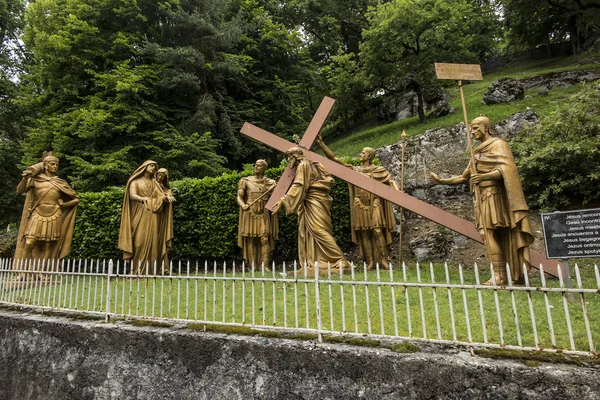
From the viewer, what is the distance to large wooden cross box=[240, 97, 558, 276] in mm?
7000

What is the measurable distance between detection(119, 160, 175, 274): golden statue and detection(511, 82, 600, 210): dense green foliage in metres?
9.51

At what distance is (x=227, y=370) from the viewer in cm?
384

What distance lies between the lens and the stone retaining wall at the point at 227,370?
9.55ft

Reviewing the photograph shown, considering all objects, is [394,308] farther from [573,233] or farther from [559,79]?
[559,79]

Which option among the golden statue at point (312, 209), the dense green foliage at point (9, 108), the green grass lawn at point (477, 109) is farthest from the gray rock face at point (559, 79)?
the dense green foliage at point (9, 108)

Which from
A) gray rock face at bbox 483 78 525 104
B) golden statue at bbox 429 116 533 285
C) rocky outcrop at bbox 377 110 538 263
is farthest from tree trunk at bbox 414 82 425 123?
golden statue at bbox 429 116 533 285

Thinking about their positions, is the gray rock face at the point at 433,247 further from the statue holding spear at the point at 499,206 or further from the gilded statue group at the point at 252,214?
the statue holding spear at the point at 499,206

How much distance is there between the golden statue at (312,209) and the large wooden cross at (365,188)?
0.91 feet

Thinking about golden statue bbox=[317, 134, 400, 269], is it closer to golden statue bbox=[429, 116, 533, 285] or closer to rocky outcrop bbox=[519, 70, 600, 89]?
golden statue bbox=[429, 116, 533, 285]

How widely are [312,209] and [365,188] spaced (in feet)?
3.98

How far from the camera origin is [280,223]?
10969 mm

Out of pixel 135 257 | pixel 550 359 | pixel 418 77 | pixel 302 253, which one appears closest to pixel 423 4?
pixel 418 77

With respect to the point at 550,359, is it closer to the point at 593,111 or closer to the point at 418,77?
the point at 593,111

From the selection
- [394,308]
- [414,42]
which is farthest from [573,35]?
[394,308]
